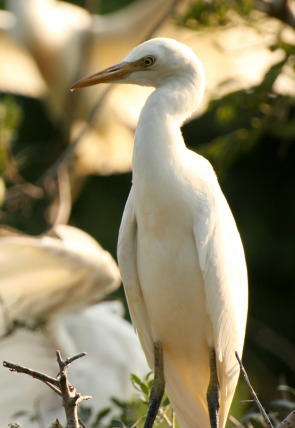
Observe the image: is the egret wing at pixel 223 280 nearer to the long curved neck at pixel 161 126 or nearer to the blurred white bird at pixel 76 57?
the long curved neck at pixel 161 126

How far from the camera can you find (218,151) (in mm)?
2436

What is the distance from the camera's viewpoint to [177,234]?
60.9 inches

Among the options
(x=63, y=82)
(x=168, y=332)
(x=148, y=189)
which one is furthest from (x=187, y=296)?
(x=63, y=82)

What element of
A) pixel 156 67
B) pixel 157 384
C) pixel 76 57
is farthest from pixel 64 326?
pixel 76 57

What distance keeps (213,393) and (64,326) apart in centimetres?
124

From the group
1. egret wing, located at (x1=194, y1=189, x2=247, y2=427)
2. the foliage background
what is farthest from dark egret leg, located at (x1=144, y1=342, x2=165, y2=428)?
the foliage background

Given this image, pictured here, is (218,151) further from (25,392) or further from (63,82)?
(63,82)

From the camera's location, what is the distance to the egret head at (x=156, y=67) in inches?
59.6

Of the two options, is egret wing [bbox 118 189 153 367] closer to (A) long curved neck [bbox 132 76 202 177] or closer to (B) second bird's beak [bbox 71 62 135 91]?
(A) long curved neck [bbox 132 76 202 177]

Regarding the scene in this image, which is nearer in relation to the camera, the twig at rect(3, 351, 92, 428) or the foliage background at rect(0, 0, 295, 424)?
the twig at rect(3, 351, 92, 428)

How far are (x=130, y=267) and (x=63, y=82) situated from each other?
9.36 feet

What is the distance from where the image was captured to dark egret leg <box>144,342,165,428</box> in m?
1.65

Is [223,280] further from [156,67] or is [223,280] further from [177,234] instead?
[156,67]

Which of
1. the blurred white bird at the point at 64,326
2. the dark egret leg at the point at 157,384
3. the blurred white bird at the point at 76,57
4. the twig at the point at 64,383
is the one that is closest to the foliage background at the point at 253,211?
the blurred white bird at the point at 76,57
